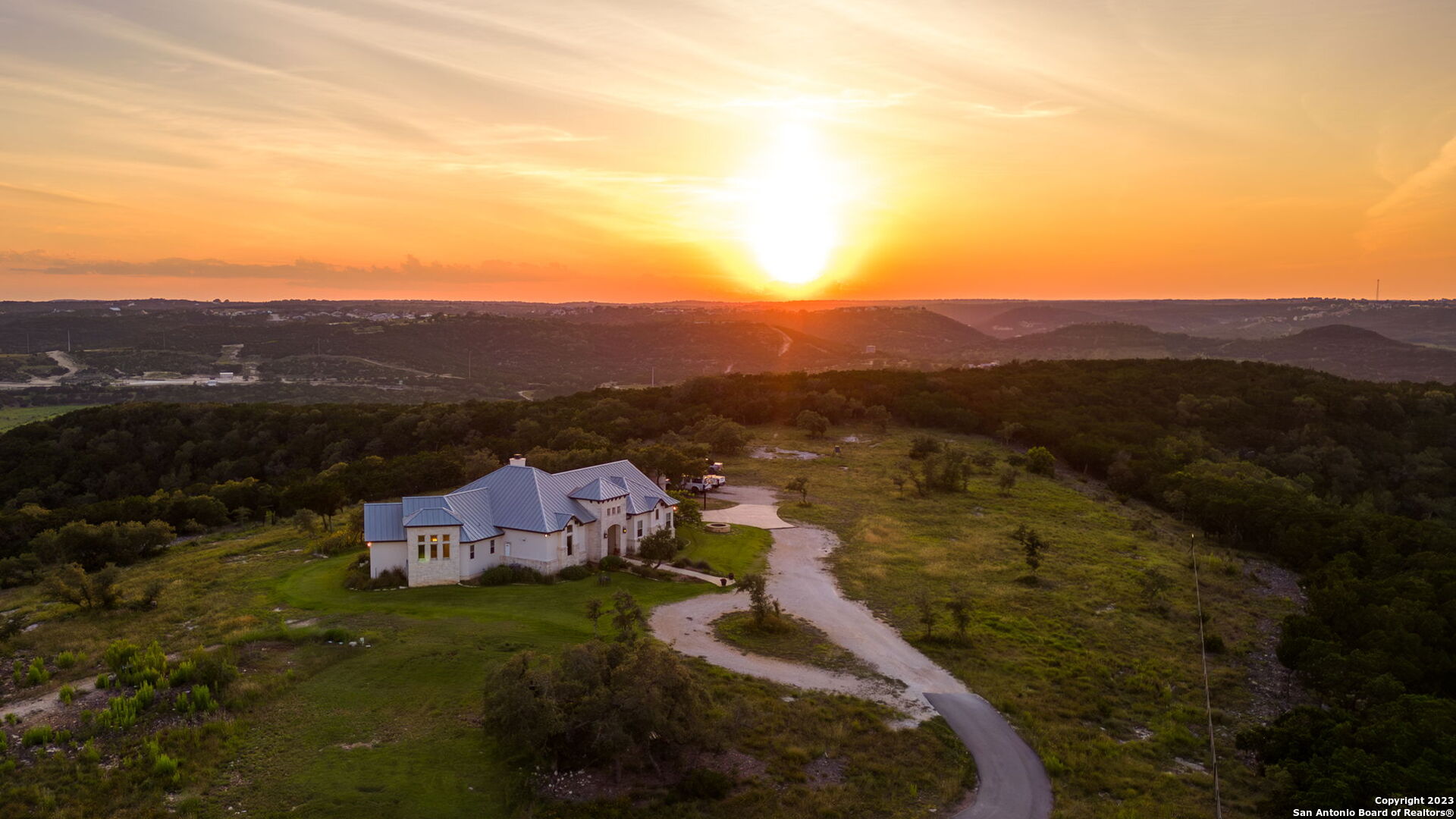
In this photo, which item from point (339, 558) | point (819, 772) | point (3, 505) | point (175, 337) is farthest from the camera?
point (175, 337)

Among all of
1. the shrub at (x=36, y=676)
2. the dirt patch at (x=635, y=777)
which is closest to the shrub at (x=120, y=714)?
the shrub at (x=36, y=676)

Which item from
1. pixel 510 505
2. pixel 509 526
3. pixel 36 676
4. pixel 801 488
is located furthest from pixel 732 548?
pixel 36 676

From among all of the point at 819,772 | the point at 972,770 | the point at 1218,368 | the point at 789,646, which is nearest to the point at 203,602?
the point at 789,646

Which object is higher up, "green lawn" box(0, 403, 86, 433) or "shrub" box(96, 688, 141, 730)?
"shrub" box(96, 688, 141, 730)

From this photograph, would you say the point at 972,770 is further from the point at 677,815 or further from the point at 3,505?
the point at 3,505

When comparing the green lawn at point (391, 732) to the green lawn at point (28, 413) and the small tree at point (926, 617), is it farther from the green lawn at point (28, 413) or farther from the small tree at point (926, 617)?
the green lawn at point (28, 413)

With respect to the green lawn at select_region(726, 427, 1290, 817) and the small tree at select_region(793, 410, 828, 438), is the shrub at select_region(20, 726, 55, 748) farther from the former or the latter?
the small tree at select_region(793, 410, 828, 438)

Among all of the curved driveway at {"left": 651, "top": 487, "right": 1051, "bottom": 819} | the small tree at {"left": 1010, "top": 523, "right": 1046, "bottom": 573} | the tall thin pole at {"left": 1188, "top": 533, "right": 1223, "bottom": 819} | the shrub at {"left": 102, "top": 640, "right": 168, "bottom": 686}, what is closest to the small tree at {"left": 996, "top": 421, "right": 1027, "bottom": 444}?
the tall thin pole at {"left": 1188, "top": 533, "right": 1223, "bottom": 819}
